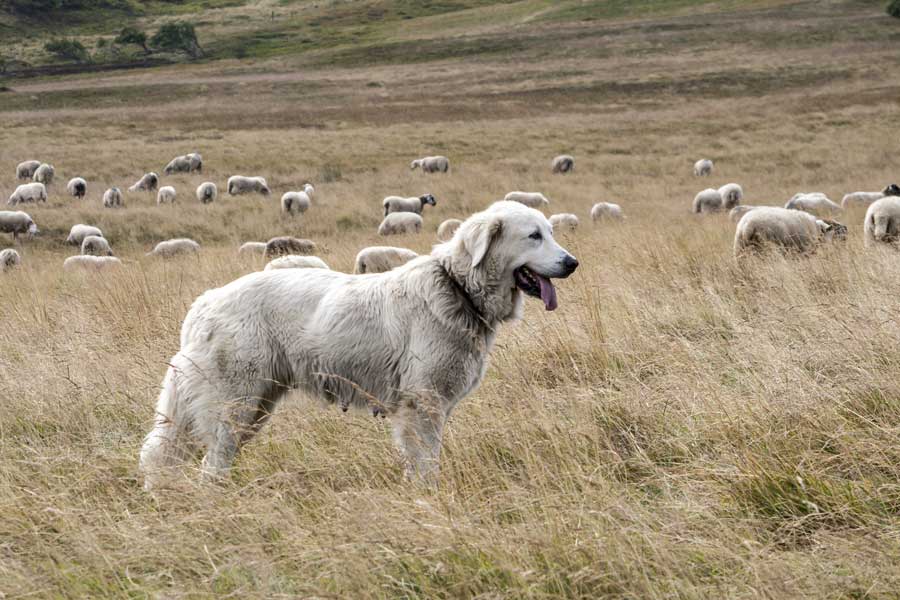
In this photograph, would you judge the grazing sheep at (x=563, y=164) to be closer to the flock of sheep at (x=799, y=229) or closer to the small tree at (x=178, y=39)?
the flock of sheep at (x=799, y=229)

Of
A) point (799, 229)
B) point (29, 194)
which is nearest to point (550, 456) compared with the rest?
point (799, 229)

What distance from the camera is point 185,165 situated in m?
31.8

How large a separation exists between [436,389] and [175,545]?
1542 millimetres

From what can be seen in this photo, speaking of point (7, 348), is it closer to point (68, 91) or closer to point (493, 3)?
point (68, 91)

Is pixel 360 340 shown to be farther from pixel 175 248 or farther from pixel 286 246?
pixel 175 248

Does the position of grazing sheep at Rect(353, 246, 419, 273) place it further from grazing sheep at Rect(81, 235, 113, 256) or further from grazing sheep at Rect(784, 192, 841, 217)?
grazing sheep at Rect(784, 192, 841, 217)

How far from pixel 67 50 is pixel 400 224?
293 feet

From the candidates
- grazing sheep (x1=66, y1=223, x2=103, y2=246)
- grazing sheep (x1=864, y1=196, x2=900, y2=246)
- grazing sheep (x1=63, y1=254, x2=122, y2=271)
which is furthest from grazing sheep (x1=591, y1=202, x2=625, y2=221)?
grazing sheep (x1=66, y1=223, x2=103, y2=246)

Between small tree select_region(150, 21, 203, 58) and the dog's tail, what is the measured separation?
102m

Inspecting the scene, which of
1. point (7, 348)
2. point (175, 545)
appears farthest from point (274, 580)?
point (7, 348)

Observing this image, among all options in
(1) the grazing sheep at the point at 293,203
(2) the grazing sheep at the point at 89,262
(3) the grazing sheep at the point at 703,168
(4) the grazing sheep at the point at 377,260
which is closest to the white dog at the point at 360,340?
(4) the grazing sheep at the point at 377,260

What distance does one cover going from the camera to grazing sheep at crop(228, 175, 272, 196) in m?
27.4

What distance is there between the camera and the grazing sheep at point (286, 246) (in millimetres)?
15727

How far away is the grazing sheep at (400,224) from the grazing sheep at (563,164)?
11.2m
